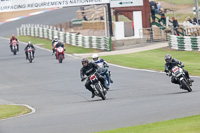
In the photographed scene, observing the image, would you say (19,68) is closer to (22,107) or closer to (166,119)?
(22,107)

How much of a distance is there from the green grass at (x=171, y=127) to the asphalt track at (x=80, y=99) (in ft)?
1.75

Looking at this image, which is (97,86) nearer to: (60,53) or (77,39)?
(60,53)

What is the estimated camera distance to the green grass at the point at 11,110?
1729cm

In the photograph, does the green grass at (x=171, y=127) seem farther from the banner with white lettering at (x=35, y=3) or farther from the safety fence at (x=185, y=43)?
the banner with white lettering at (x=35, y=3)

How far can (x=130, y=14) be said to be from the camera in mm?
49750

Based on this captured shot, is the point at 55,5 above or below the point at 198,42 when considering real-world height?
above

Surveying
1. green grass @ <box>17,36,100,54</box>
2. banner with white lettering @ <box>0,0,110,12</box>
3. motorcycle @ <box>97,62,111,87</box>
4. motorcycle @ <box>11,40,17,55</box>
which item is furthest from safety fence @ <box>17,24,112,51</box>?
motorcycle @ <box>97,62,111,87</box>

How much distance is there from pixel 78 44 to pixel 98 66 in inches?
1111

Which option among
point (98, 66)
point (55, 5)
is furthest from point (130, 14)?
point (98, 66)

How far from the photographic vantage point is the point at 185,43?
3822 centimetres

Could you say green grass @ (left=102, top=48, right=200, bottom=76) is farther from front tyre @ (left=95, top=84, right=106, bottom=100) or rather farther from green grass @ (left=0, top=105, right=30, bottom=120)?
green grass @ (left=0, top=105, right=30, bottom=120)

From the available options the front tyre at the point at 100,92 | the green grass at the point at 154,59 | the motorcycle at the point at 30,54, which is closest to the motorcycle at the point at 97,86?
the front tyre at the point at 100,92

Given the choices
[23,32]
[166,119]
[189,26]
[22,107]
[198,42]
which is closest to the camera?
[166,119]

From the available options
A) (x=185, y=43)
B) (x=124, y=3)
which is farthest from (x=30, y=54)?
(x=124, y=3)
